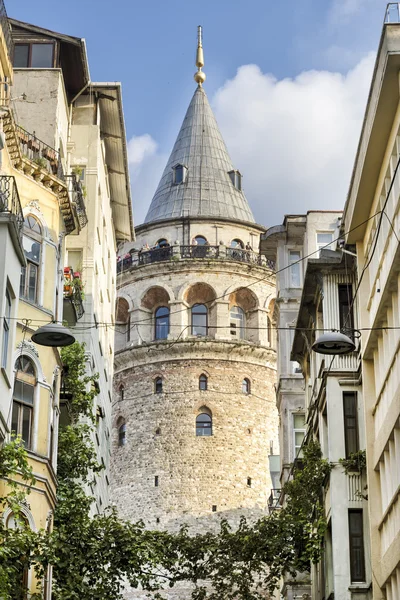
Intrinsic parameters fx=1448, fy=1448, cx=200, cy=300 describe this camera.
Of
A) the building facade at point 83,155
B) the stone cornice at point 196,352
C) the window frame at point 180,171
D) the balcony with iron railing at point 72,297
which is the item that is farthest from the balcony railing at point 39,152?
the window frame at point 180,171

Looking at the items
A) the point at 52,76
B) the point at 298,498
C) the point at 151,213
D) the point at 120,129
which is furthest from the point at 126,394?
the point at 298,498

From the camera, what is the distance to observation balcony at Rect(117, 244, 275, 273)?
77.4m

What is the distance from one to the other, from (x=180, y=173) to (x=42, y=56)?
137 ft

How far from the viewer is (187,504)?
70.4 meters

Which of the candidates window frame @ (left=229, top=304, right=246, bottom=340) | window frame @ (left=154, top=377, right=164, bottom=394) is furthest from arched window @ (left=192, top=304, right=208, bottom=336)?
window frame @ (left=154, top=377, right=164, bottom=394)

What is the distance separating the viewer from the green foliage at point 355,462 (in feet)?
103

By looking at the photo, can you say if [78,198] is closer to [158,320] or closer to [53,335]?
[53,335]

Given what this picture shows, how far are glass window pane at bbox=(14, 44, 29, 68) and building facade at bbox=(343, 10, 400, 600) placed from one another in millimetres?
14602

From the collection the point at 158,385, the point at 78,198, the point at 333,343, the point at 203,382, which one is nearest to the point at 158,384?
the point at 158,385

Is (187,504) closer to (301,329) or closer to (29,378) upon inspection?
(301,329)

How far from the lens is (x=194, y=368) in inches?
2904

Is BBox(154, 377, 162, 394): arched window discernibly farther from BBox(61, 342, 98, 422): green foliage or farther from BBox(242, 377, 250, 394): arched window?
BBox(61, 342, 98, 422): green foliage

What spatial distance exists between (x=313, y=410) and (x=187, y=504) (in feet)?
115

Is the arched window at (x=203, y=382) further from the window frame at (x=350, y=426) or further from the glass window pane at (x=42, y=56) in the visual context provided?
the window frame at (x=350, y=426)
